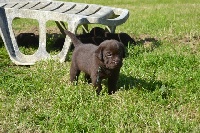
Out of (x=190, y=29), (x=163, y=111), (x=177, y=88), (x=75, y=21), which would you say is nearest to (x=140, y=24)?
(x=190, y=29)

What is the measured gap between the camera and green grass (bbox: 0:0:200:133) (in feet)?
14.8

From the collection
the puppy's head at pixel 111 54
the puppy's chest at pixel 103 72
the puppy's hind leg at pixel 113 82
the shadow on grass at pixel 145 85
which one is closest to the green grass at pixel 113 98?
the shadow on grass at pixel 145 85

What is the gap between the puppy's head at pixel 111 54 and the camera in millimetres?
5137

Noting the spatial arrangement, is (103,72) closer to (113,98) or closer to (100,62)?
(100,62)

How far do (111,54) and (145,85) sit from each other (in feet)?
3.15

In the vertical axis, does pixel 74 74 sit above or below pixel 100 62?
below

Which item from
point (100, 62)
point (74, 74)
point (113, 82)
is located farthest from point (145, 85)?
point (74, 74)

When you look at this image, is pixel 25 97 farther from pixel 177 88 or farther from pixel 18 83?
pixel 177 88

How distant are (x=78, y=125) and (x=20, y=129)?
64 cm

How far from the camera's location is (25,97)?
18.2 ft

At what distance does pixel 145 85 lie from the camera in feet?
19.2

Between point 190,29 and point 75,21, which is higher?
point 75,21

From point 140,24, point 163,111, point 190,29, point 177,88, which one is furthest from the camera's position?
point 140,24

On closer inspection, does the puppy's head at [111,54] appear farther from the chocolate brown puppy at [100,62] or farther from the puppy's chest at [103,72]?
the puppy's chest at [103,72]
